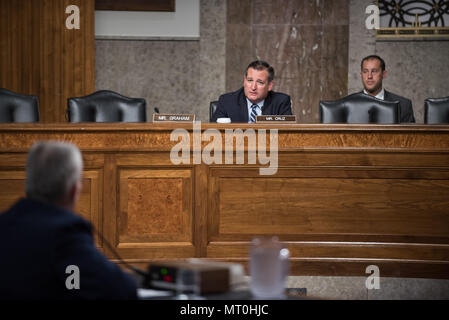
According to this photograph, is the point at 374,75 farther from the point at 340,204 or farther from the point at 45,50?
the point at 45,50

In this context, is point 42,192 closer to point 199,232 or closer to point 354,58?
point 199,232

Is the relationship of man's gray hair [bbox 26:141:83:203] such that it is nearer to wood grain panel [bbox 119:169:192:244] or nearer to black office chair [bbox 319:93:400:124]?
wood grain panel [bbox 119:169:192:244]

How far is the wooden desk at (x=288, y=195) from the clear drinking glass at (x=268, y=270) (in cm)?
222

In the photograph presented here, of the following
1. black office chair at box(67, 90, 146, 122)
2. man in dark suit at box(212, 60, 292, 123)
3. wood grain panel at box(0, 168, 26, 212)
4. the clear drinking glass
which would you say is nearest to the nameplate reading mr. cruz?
man in dark suit at box(212, 60, 292, 123)

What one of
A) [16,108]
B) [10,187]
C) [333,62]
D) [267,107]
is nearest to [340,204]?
[267,107]

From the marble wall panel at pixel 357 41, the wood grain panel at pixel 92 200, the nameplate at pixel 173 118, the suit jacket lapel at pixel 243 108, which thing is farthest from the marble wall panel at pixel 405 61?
the wood grain panel at pixel 92 200

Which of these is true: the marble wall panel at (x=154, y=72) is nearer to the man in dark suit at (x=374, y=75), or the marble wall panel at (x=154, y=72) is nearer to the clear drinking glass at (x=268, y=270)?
the man in dark suit at (x=374, y=75)

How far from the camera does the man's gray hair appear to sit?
126 cm

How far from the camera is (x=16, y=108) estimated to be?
13.5 ft

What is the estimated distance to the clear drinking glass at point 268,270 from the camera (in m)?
1.32

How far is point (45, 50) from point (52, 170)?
5295mm

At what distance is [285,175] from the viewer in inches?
141
